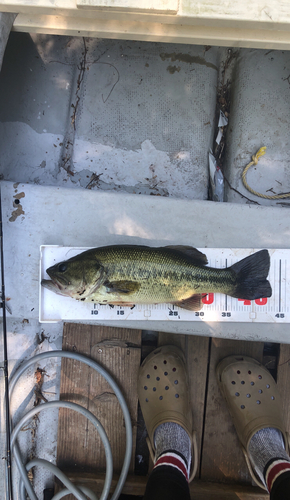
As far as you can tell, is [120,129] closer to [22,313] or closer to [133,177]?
[133,177]

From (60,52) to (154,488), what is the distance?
3.75 metres

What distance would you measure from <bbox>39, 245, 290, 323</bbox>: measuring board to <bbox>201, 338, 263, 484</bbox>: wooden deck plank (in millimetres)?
366

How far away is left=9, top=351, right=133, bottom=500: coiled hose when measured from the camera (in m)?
2.30

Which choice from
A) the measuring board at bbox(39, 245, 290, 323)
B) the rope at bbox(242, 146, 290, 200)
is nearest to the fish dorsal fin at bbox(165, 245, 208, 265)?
the measuring board at bbox(39, 245, 290, 323)

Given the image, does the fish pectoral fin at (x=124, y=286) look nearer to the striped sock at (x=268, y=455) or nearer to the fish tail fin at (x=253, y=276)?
the fish tail fin at (x=253, y=276)

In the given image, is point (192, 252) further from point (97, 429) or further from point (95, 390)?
point (97, 429)

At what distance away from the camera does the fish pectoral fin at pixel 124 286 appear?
215 centimetres

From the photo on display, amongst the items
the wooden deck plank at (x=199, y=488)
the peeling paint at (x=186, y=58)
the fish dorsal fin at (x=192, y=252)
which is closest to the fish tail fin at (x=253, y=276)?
the fish dorsal fin at (x=192, y=252)

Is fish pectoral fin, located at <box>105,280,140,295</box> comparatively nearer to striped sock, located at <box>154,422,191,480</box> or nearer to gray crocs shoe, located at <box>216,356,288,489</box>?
gray crocs shoe, located at <box>216,356,288,489</box>

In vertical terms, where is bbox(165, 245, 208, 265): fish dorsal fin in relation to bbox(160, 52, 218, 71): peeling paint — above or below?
below

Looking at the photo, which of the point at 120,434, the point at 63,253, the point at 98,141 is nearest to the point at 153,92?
the point at 98,141

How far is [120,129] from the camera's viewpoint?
113 inches

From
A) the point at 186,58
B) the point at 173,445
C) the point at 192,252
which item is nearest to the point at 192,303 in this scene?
the point at 192,252

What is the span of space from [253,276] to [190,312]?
1.91ft
